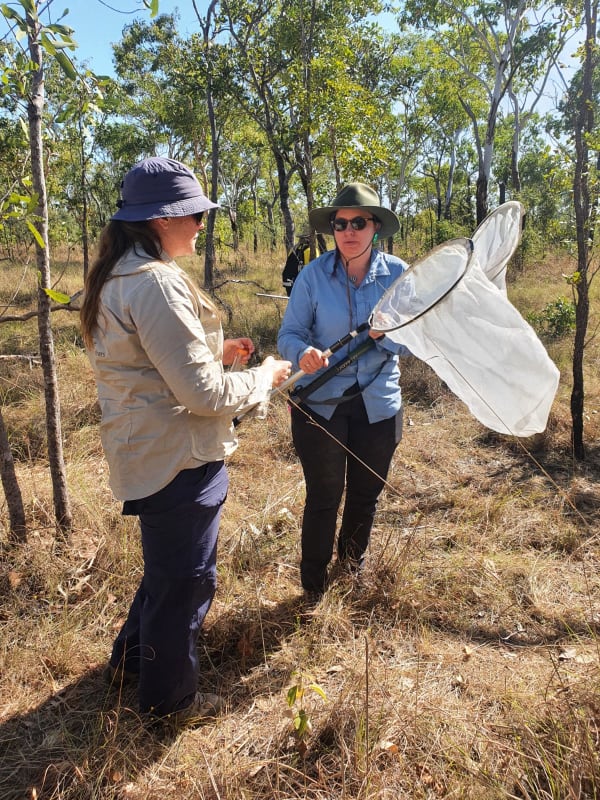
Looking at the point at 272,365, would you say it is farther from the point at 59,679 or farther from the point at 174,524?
the point at 59,679

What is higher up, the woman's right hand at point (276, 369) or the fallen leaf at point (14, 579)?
the woman's right hand at point (276, 369)

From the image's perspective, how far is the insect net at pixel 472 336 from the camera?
1.70 metres

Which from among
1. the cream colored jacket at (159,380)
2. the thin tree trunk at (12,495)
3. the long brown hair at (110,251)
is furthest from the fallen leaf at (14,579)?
the long brown hair at (110,251)

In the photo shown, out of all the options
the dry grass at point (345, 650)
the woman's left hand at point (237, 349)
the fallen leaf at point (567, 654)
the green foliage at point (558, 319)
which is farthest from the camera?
the green foliage at point (558, 319)

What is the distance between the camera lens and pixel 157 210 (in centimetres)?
138

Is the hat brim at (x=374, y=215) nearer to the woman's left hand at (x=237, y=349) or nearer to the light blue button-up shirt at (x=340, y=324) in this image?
the light blue button-up shirt at (x=340, y=324)

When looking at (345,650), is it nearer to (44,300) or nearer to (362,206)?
(362,206)

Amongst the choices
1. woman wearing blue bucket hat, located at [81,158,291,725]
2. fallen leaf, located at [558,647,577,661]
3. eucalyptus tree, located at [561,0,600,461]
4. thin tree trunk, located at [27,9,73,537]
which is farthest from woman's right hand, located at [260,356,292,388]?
eucalyptus tree, located at [561,0,600,461]

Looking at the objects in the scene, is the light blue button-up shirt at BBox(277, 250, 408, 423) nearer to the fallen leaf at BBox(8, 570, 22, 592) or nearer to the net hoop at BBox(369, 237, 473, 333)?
the net hoop at BBox(369, 237, 473, 333)

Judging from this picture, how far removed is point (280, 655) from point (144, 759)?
68cm

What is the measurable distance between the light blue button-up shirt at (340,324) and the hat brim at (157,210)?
0.84 meters

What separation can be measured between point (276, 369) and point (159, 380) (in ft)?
1.51

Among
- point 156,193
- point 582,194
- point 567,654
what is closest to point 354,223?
point 156,193

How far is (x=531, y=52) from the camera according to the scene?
48.8ft
